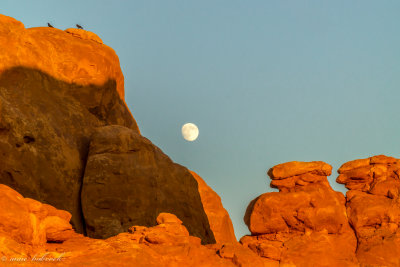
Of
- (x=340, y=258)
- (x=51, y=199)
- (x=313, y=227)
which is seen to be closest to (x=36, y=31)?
(x=51, y=199)

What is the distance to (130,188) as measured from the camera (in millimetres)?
21141

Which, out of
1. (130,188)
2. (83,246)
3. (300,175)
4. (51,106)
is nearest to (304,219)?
(300,175)

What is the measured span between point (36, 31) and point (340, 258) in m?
22.7

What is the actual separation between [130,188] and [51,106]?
22.0 feet

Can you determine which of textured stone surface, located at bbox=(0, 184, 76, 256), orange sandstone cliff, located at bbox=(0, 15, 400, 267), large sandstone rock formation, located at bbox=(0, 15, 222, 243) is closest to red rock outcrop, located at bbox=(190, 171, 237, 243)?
large sandstone rock formation, located at bbox=(0, 15, 222, 243)

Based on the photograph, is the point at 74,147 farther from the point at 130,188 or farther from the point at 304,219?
the point at 304,219

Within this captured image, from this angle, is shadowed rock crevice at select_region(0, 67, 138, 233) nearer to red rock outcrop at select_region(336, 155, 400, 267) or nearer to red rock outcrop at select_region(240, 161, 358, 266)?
red rock outcrop at select_region(240, 161, 358, 266)

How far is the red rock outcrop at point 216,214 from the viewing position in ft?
101

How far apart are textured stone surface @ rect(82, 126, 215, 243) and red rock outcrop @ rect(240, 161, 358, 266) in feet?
13.9

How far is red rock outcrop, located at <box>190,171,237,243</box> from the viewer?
1208 inches

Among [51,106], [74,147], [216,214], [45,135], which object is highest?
[51,106]

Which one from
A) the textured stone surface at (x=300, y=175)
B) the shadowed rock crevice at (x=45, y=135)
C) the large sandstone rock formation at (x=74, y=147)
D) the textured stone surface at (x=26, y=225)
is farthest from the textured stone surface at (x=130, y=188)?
the textured stone surface at (x=26, y=225)

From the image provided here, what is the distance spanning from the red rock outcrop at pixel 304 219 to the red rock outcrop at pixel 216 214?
9.24m

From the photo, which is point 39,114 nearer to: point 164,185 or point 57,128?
point 57,128
